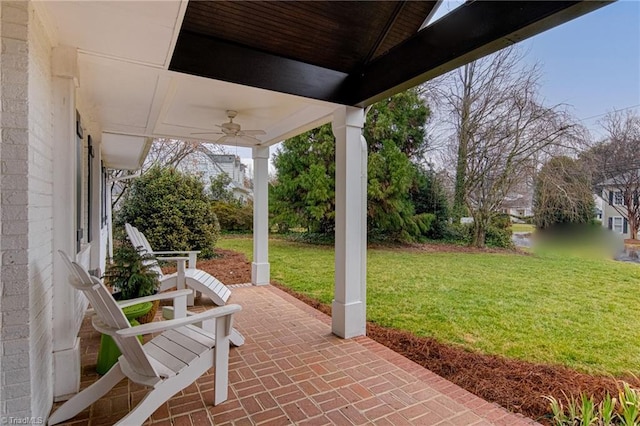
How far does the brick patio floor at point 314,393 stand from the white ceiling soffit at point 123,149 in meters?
3.31

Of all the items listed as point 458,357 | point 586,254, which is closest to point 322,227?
point 586,254

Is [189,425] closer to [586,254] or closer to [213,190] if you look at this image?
[586,254]

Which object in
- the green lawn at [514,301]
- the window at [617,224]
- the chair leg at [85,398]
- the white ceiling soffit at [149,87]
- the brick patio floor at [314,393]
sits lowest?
the green lawn at [514,301]

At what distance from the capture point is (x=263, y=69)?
113 inches

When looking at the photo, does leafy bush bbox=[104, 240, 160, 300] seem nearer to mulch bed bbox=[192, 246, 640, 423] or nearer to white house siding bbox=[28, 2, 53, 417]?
white house siding bbox=[28, 2, 53, 417]

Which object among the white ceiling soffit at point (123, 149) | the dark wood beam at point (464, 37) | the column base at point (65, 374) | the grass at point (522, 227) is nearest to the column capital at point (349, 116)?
the dark wood beam at point (464, 37)

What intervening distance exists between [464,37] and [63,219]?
3132 mm

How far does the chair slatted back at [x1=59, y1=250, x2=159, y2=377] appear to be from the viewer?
1.80 metres

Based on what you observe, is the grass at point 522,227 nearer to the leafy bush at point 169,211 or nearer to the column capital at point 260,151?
the column capital at point 260,151

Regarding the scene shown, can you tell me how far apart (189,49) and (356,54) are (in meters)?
1.51

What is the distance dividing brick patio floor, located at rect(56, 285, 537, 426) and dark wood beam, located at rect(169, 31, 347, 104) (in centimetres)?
254

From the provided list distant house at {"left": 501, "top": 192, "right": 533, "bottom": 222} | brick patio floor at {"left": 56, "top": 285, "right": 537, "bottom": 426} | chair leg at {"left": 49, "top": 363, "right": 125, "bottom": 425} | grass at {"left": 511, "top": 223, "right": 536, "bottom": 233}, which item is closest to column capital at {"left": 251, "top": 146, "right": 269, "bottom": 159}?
brick patio floor at {"left": 56, "top": 285, "right": 537, "bottom": 426}

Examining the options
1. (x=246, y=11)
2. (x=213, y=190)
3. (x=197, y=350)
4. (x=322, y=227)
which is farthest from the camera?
(x=213, y=190)

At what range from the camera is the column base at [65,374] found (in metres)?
2.22
